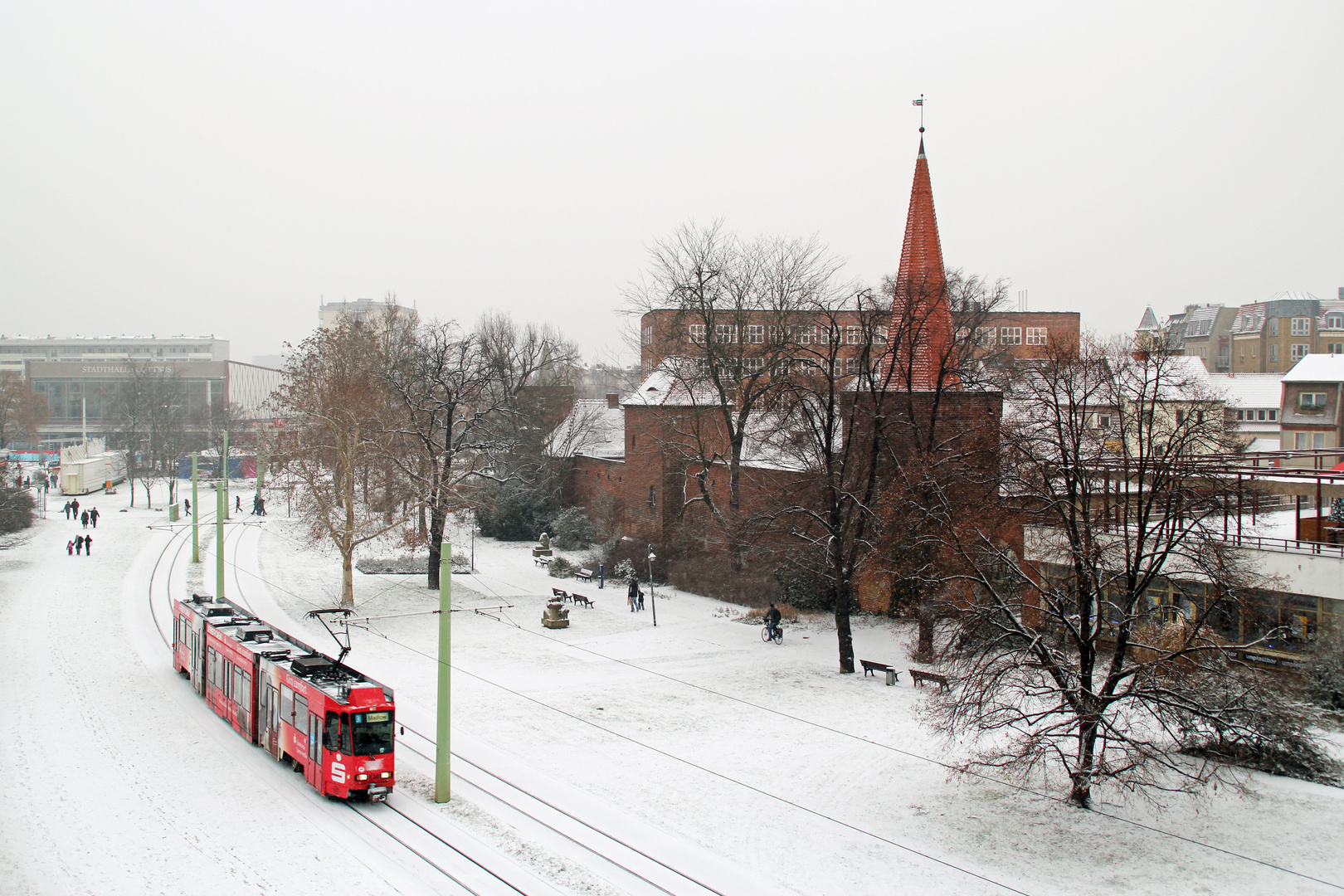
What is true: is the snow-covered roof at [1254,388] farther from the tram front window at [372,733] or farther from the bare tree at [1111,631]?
the tram front window at [372,733]

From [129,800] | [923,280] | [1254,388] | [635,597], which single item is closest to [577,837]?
[129,800]

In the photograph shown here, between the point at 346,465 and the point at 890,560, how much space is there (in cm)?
1920

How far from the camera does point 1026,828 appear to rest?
15.6 metres

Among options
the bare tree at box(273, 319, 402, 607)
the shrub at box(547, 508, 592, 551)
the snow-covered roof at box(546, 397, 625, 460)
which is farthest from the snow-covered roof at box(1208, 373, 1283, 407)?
the bare tree at box(273, 319, 402, 607)

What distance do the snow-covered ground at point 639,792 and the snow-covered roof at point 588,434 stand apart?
1051 inches

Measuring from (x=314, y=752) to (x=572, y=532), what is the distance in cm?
3290

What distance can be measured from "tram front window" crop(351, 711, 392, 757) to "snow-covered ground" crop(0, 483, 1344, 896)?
1.23 m

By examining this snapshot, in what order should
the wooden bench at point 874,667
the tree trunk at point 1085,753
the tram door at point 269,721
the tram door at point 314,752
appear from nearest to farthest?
the tree trunk at point 1085,753 → the tram door at point 314,752 → the tram door at point 269,721 → the wooden bench at point 874,667

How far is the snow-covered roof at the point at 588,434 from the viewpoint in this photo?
56.2 metres

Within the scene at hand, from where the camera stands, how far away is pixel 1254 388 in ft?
223

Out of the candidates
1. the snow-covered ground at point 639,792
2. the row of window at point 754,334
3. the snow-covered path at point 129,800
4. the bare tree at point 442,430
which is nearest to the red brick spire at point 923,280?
the row of window at point 754,334

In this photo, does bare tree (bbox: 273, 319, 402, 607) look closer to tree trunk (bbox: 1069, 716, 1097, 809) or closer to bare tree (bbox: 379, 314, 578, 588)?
bare tree (bbox: 379, 314, 578, 588)

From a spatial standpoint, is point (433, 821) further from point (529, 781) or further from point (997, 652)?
point (997, 652)

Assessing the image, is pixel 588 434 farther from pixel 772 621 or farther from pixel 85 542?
pixel 772 621
